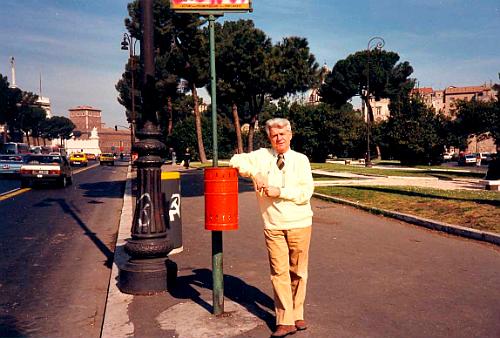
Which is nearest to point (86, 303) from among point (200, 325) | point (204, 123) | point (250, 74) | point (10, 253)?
point (200, 325)

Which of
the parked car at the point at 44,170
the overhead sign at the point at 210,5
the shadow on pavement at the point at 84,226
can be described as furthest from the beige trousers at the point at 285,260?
the parked car at the point at 44,170

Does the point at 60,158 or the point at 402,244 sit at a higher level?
the point at 60,158

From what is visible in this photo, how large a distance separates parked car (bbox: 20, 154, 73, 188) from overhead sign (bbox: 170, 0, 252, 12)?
54.0 ft

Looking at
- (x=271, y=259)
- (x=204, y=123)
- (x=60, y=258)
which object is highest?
(x=204, y=123)

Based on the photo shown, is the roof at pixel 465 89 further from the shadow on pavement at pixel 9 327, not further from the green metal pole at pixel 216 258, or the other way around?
the shadow on pavement at pixel 9 327

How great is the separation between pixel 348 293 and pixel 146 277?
2.14 metres

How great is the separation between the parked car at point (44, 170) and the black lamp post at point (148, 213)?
15.2 metres

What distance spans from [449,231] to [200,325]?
5.71 m

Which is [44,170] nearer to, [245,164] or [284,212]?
[245,164]

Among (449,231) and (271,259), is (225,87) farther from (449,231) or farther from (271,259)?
(271,259)

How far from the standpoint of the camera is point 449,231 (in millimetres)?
7719

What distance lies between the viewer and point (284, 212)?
3.39 m

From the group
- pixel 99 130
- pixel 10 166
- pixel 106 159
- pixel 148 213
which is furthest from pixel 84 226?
pixel 99 130

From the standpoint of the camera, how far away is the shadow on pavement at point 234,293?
4.00 meters
